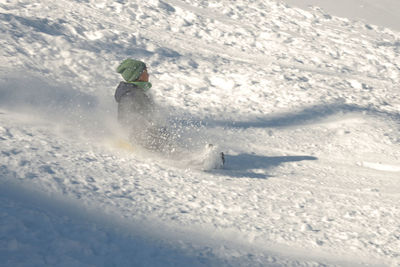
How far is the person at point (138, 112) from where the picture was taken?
157 inches

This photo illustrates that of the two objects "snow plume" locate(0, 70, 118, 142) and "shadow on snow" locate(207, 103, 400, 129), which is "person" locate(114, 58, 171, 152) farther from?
"shadow on snow" locate(207, 103, 400, 129)

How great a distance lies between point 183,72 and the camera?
628cm

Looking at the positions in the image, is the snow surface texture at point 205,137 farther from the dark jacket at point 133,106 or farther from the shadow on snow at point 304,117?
the dark jacket at point 133,106

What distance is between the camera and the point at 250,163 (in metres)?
4.23

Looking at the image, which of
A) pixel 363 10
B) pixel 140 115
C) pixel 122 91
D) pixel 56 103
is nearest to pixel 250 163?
pixel 140 115

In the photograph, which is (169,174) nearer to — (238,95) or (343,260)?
(343,260)

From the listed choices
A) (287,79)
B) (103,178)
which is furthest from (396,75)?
(103,178)

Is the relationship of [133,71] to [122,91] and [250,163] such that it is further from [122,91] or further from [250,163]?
[250,163]

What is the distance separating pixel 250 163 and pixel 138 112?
47.0 inches

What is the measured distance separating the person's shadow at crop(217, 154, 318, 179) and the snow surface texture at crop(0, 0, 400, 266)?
27 millimetres

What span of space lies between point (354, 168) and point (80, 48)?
408 cm

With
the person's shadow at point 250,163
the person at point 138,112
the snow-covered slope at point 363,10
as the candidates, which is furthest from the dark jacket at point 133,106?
the snow-covered slope at point 363,10

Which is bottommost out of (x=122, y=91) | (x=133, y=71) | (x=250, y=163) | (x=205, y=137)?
(x=205, y=137)

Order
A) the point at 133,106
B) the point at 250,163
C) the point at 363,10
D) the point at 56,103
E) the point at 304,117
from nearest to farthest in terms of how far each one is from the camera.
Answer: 1. the point at 133,106
2. the point at 250,163
3. the point at 56,103
4. the point at 304,117
5. the point at 363,10
